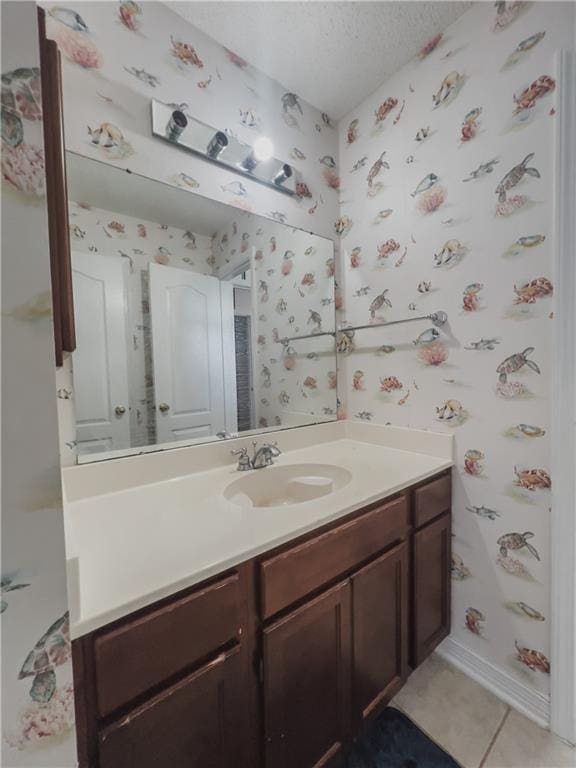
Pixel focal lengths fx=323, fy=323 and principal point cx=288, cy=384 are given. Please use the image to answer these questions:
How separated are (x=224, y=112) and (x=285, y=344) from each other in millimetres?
917

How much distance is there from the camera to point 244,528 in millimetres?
763

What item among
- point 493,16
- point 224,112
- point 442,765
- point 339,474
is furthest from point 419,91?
point 442,765

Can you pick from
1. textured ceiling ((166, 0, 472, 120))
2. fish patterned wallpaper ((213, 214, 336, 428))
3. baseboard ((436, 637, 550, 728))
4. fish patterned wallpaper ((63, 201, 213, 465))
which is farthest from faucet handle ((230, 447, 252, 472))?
textured ceiling ((166, 0, 472, 120))

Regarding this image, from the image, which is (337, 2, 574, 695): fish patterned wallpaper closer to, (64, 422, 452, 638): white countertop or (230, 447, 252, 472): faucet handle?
(64, 422, 452, 638): white countertop

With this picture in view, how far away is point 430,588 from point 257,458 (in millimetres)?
800

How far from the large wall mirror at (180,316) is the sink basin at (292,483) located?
22 cm

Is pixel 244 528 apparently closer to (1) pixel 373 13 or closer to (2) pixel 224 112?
(2) pixel 224 112

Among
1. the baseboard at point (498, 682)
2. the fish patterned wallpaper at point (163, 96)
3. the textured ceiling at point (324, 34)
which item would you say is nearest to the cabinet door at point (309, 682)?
the baseboard at point (498, 682)

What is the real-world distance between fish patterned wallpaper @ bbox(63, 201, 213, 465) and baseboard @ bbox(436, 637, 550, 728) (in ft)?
4.72

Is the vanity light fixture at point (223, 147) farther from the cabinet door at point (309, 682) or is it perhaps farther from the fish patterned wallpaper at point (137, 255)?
the cabinet door at point (309, 682)

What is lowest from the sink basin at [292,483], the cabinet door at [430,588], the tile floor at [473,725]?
the tile floor at [473,725]

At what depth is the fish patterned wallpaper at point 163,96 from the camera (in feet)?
3.09

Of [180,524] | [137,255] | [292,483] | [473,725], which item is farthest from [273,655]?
[137,255]

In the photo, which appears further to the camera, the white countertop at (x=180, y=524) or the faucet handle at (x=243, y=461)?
the faucet handle at (x=243, y=461)
